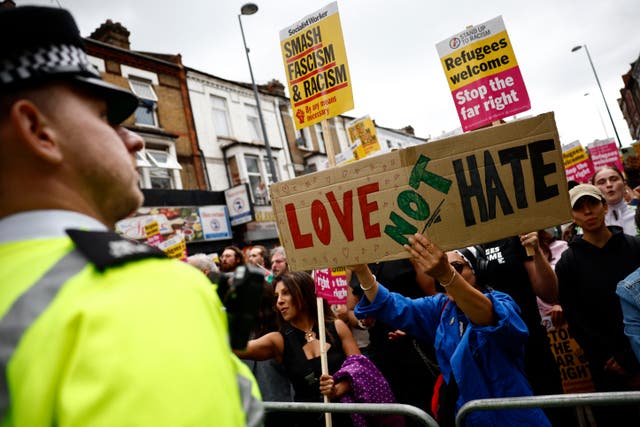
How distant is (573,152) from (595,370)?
649cm

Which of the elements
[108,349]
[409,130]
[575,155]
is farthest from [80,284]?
[409,130]

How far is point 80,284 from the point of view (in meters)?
Result: 0.65

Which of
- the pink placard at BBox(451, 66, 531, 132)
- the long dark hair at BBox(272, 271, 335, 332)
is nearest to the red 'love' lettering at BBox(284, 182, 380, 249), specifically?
the long dark hair at BBox(272, 271, 335, 332)

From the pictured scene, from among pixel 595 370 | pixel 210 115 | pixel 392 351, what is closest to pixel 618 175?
pixel 595 370

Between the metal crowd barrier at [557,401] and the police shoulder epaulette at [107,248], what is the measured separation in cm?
177

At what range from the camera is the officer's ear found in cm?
76

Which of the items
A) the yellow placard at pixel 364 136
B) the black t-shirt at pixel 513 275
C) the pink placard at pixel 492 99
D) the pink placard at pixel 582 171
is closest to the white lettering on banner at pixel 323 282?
the black t-shirt at pixel 513 275

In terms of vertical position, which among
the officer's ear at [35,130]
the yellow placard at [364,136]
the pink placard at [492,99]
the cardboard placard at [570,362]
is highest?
the yellow placard at [364,136]

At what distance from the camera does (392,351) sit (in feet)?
11.6

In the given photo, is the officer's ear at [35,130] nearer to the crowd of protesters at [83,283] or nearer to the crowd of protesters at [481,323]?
the crowd of protesters at [83,283]

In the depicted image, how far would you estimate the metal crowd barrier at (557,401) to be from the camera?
5.73ft

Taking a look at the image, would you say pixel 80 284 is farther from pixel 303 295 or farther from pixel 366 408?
pixel 303 295

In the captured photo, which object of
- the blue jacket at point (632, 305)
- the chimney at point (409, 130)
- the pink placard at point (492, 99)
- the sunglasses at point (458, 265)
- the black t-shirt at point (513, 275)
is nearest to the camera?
the blue jacket at point (632, 305)

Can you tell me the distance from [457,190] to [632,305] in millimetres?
1197
